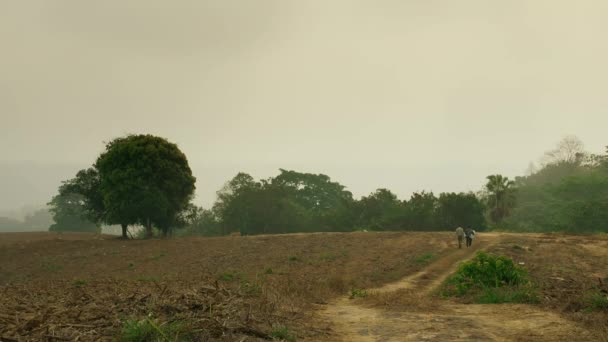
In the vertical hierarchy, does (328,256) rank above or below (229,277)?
above

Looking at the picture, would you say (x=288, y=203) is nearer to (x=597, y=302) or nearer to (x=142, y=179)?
(x=142, y=179)

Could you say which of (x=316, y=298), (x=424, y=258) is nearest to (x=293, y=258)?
(x=424, y=258)

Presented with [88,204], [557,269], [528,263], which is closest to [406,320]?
[557,269]

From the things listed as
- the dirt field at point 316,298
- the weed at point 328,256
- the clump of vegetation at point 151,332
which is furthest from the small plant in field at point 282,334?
the weed at point 328,256

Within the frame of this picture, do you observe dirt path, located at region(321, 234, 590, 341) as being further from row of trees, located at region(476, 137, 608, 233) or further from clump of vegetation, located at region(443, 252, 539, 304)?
row of trees, located at region(476, 137, 608, 233)

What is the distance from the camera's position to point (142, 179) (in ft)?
144

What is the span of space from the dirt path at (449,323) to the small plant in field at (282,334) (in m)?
1.36

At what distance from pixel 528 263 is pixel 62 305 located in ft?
69.4

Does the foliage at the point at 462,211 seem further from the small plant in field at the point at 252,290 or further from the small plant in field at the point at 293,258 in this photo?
the small plant in field at the point at 252,290

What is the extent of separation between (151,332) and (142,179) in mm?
39432

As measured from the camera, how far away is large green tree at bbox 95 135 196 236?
144 feet

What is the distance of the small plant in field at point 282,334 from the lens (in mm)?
8297

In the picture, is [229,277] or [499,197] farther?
[499,197]

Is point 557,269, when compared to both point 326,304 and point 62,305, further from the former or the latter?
point 62,305
